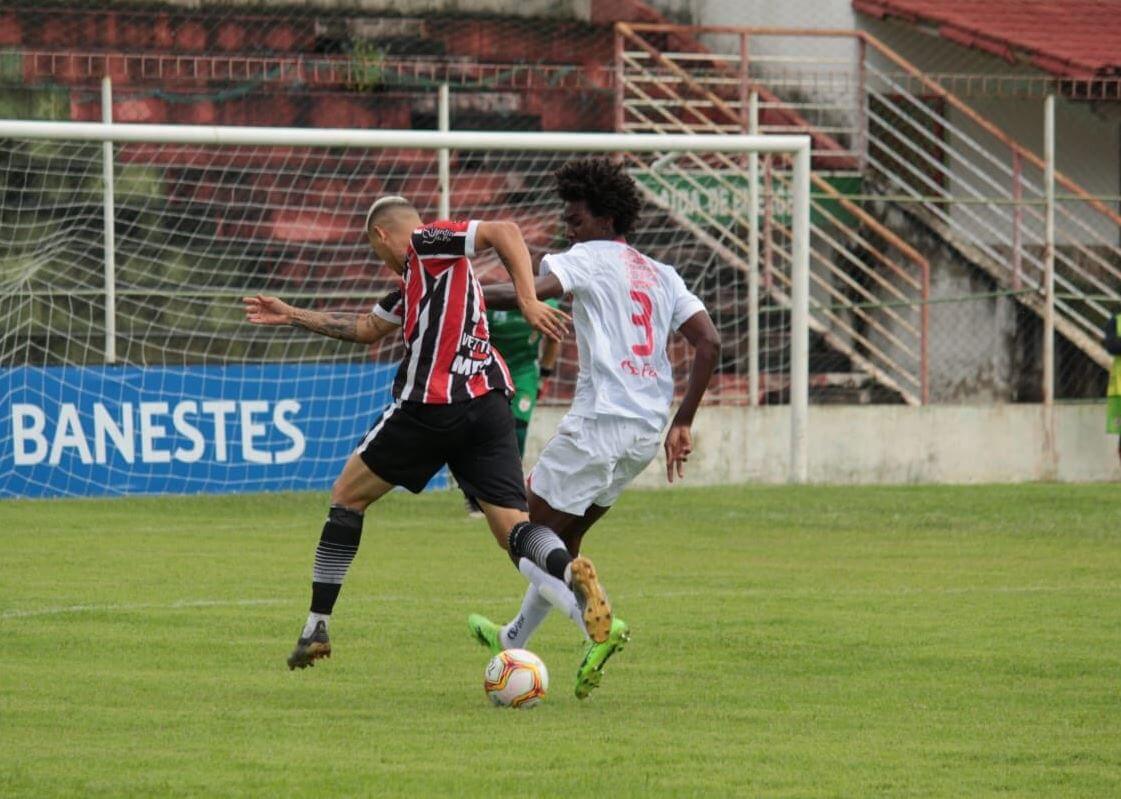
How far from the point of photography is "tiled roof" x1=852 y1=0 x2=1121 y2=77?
939 inches

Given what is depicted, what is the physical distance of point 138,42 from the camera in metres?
21.8

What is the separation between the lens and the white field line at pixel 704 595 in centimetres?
989

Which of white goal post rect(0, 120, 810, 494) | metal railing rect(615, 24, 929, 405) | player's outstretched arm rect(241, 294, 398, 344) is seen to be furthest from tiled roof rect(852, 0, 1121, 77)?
player's outstretched arm rect(241, 294, 398, 344)

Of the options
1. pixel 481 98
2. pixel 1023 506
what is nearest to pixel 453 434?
pixel 1023 506

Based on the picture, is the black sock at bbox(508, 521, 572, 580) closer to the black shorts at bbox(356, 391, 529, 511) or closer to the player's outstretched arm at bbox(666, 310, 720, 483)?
the black shorts at bbox(356, 391, 529, 511)

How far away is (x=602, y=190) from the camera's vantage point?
793 centimetres

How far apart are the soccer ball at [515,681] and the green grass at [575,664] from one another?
11 cm

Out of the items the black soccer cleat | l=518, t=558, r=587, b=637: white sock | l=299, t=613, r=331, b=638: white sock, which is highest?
l=518, t=558, r=587, b=637: white sock

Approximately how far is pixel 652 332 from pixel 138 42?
586 inches

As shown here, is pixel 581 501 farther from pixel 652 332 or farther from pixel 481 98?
pixel 481 98

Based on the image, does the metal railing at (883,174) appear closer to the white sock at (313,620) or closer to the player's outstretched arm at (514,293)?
the player's outstretched arm at (514,293)

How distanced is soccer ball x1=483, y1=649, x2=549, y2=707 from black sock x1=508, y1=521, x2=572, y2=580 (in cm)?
33

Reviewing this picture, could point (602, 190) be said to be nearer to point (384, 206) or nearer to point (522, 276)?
point (522, 276)

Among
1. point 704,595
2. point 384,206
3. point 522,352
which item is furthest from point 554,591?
point 522,352
